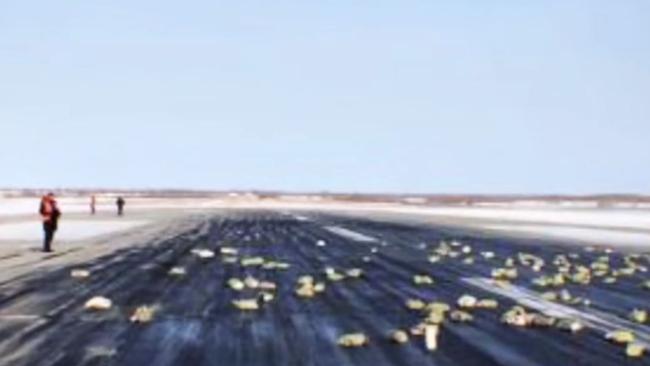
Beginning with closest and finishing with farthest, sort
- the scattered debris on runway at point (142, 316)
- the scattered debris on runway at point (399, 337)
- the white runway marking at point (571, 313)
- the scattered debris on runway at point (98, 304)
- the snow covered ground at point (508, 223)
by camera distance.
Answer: the scattered debris on runway at point (399, 337) → the white runway marking at point (571, 313) → the scattered debris on runway at point (142, 316) → the scattered debris on runway at point (98, 304) → the snow covered ground at point (508, 223)

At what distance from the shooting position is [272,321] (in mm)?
17438

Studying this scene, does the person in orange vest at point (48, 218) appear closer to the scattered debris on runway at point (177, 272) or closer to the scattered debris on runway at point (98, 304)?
the scattered debris on runway at point (177, 272)

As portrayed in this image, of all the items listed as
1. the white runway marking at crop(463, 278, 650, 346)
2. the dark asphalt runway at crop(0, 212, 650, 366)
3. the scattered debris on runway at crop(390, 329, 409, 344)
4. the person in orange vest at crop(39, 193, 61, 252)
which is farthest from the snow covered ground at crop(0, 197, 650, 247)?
the scattered debris on runway at crop(390, 329, 409, 344)

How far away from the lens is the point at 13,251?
38.5m

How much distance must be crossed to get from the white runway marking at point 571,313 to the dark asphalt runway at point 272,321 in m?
0.19

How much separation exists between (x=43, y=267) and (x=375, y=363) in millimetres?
19630

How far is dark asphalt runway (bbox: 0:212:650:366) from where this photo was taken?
1356 centimetres

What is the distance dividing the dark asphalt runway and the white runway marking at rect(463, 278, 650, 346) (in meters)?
0.19

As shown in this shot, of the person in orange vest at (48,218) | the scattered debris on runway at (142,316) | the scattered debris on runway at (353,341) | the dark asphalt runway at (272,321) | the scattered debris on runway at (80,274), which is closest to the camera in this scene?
the dark asphalt runway at (272,321)

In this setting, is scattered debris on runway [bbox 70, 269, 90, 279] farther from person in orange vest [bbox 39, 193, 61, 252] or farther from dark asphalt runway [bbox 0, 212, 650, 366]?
person in orange vest [bbox 39, 193, 61, 252]

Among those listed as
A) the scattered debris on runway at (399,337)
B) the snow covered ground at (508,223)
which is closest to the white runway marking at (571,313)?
the scattered debris on runway at (399,337)

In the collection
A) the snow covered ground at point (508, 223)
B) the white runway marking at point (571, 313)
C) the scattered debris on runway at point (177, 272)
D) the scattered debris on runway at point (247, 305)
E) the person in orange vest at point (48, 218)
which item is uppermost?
the person in orange vest at point (48, 218)

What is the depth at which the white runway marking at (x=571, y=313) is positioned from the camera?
16.8 m

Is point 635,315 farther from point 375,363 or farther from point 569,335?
point 375,363
